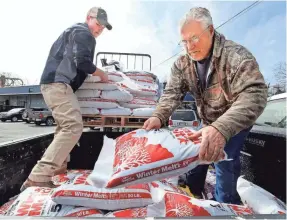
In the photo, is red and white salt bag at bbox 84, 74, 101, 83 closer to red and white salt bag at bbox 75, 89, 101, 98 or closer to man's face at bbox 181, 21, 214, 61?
red and white salt bag at bbox 75, 89, 101, 98

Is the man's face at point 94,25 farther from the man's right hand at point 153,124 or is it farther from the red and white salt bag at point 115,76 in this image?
the man's right hand at point 153,124

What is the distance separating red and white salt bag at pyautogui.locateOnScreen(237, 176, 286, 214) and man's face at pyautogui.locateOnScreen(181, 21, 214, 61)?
85 cm

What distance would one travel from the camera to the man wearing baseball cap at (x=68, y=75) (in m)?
2.12

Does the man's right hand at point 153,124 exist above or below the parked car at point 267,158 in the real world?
above

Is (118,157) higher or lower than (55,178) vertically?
higher

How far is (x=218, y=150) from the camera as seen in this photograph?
1.24m

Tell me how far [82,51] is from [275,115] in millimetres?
1957

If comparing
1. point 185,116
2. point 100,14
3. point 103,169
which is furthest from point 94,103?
point 185,116

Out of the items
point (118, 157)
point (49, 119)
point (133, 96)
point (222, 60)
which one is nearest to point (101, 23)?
point (133, 96)

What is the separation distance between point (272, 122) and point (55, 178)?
2078 mm

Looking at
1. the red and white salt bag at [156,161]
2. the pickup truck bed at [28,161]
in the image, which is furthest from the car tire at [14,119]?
the red and white salt bag at [156,161]

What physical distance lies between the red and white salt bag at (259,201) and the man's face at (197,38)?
0.85 m

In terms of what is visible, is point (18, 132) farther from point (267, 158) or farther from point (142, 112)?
point (267, 158)

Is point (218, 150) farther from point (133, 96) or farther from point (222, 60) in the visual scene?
point (133, 96)
